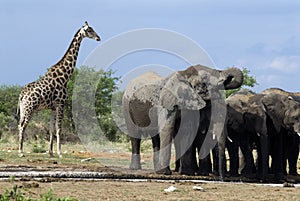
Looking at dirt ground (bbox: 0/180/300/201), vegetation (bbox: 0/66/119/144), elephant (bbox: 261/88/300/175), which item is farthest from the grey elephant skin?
vegetation (bbox: 0/66/119/144)

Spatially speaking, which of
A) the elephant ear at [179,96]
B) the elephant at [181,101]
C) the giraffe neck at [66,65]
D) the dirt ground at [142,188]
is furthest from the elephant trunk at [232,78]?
the giraffe neck at [66,65]

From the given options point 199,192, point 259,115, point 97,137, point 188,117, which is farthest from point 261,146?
point 97,137

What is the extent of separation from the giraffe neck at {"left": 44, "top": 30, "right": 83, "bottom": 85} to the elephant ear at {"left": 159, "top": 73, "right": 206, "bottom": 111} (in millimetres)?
5976

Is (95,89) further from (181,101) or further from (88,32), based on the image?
(181,101)

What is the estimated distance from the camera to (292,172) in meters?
21.6

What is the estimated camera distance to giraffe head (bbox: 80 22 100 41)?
2520 cm

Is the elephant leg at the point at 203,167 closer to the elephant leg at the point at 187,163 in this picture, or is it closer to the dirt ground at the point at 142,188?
the elephant leg at the point at 187,163

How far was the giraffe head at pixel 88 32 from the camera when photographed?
2520 centimetres

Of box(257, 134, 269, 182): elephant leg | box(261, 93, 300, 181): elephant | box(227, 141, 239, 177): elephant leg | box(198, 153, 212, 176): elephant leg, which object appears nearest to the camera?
box(198, 153, 212, 176): elephant leg

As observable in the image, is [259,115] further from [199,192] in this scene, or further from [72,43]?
[72,43]

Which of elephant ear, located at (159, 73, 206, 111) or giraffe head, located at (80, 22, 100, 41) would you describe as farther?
giraffe head, located at (80, 22, 100, 41)

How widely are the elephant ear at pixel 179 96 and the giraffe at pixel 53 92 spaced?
5.61 metres

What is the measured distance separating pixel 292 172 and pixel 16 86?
45.5 m

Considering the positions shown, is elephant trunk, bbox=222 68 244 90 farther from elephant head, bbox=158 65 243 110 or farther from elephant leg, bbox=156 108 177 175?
elephant leg, bbox=156 108 177 175
